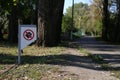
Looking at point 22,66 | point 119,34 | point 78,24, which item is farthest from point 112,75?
point 78,24

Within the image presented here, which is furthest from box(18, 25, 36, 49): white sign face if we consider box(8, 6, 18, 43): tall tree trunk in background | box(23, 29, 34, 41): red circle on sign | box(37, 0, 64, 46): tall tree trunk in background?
box(8, 6, 18, 43): tall tree trunk in background

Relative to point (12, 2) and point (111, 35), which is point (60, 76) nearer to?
point (12, 2)

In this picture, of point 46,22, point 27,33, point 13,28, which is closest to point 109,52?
point 46,22

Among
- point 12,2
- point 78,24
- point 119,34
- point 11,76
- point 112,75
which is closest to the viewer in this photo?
point 11,76

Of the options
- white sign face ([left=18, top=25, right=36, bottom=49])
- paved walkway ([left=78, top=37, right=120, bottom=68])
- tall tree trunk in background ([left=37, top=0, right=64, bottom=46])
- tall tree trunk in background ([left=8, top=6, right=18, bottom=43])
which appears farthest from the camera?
tall tree trunk in background ([left=8, top=6, right=18, bottom=43])

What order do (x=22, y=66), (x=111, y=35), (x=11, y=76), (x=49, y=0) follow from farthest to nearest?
(x=111, y=35) < (x=49, y=0) < (x=22, y=66) < (x=11, y=76)

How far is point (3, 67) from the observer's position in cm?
1338

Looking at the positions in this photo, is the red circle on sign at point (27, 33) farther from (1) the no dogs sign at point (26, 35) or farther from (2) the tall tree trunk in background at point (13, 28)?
(2) the tall tree trunk in background at point (13, 28)

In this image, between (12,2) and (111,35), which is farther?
(111,35)

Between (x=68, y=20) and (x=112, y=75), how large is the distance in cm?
7895

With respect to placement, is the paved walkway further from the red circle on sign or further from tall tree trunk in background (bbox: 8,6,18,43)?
tall tree trunk in background (bbox: 8,6,18,43)

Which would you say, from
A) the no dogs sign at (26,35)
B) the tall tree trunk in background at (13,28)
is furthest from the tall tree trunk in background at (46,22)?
the no dogs sign at (26,35)

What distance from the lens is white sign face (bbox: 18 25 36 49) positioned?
46.4 feet

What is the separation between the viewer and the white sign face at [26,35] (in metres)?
14.1
